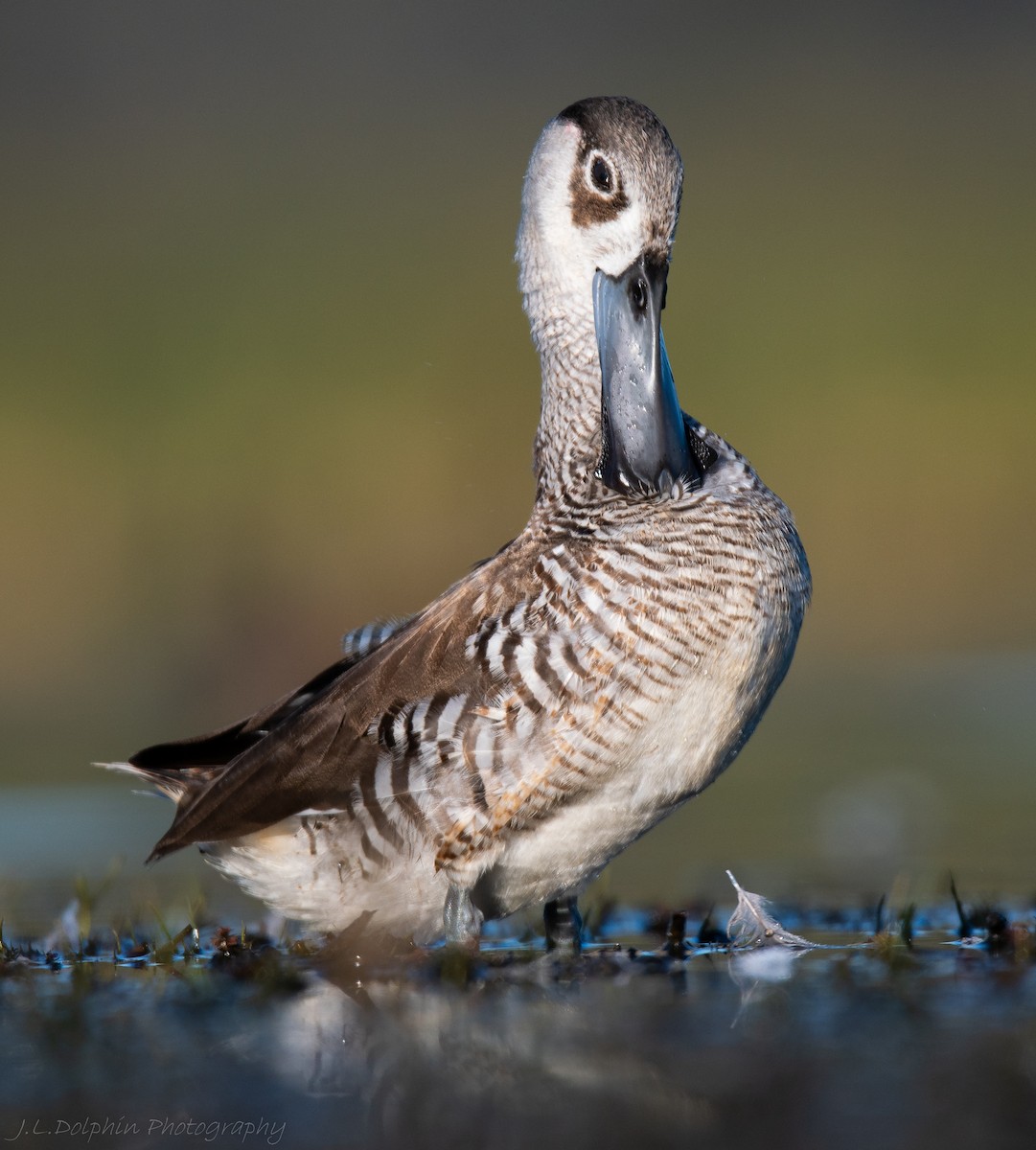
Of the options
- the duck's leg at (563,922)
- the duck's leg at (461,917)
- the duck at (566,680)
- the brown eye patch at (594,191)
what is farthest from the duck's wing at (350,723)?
the brown eye patch at (594,191)

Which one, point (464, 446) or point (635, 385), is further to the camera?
point (464, 446)

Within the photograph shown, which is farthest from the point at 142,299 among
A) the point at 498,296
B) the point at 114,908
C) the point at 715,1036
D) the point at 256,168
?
the point at 715,1036

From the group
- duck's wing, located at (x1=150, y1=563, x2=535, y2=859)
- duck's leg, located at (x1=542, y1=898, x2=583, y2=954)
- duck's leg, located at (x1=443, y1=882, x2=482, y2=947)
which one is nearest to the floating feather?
duck's leg, located at (x1=542, y1=898, x2=583, y2=954)

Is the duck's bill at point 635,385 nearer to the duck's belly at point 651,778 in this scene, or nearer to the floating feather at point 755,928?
the duck's belly at point 651,778

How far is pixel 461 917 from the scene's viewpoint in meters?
5.37

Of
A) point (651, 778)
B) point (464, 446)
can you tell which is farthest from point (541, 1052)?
point (464, 446)

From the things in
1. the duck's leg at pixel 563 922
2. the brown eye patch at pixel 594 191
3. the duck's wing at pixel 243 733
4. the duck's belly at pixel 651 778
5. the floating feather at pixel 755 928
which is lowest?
the floating feather at pixel 755 928

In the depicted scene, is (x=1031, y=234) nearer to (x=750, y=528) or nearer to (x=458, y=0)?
(x=750, y=528)

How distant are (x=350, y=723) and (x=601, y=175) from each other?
1.83 m

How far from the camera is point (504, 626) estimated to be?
5.32m

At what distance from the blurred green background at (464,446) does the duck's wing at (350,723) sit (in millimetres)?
1567

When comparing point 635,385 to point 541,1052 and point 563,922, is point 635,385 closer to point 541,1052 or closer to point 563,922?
point 563,922

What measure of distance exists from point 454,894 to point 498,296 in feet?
45.6

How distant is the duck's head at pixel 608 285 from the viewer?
5.68 metres
